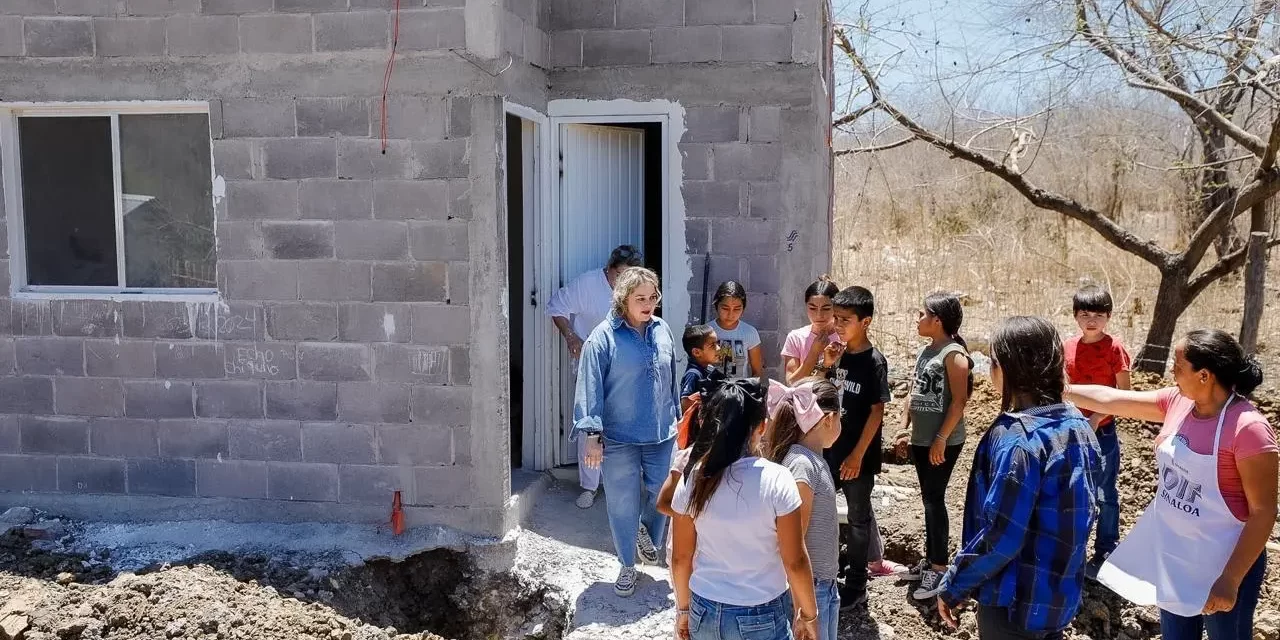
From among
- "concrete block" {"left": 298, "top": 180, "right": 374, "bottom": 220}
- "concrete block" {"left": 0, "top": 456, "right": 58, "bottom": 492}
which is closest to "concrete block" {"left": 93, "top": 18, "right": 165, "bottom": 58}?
"concrete block" {"left": 298, "top": 180, "right": 374, "bottom": 220}

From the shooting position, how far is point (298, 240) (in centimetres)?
576

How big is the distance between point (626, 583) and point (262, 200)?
2906 millimetres

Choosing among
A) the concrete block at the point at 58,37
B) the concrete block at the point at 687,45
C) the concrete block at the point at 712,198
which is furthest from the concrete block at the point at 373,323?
the concrete block at the point at 687,45

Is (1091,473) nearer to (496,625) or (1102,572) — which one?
(1102,572)

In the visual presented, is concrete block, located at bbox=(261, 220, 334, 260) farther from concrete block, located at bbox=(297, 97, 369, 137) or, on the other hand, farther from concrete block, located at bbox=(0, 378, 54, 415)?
concrete block, located at bbox=(0, 378, 54, 415)

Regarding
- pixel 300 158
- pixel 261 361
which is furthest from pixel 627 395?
pixel 300 158

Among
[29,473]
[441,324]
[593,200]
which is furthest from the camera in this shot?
[593,200]

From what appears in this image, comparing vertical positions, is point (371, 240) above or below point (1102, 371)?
above

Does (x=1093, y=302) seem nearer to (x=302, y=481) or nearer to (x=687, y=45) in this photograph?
(x=687, y=45)

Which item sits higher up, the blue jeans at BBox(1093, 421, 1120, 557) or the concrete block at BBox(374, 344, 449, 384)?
the concrete block at BBox(374, 344, 449, 384)

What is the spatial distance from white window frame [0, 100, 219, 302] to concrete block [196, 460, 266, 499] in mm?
962

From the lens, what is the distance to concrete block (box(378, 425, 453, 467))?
5730 millimetres

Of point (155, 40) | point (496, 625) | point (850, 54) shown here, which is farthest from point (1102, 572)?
point (850, 54)

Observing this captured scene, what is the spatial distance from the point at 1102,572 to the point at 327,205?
4225mm
